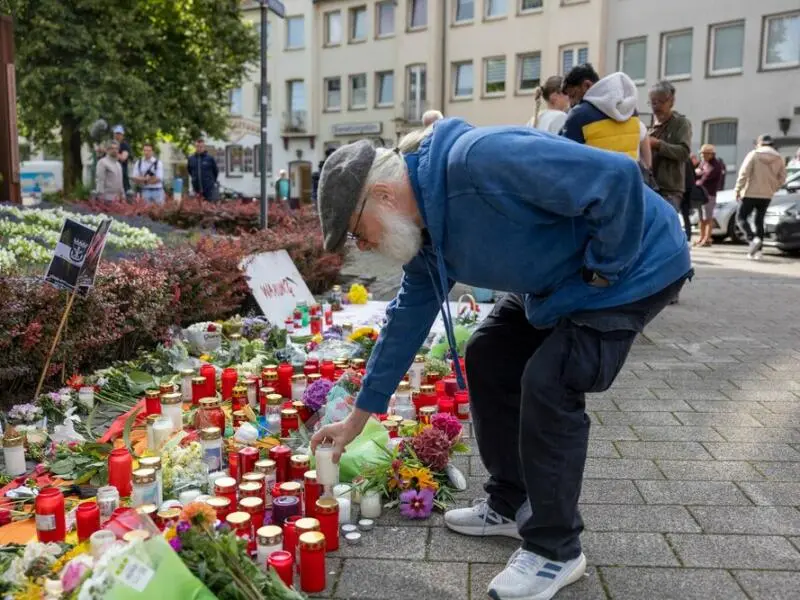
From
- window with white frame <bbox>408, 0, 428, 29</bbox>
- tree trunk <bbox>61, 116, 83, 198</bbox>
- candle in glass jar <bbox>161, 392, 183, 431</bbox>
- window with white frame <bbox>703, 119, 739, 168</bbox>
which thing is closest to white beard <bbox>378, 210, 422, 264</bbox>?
candle in glass jar <bbox>161, 392, 183, 431</bbox>

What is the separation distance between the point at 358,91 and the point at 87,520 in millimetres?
36800

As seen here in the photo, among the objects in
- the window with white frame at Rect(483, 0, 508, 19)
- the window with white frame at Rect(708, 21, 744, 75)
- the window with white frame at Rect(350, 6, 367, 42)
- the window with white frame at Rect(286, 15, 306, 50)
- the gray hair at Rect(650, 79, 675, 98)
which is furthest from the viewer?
the window with white frame at Rect(286, 15, 306, 50)

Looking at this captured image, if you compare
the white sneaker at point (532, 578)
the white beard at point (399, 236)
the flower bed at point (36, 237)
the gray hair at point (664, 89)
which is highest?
the gray hair at point (664, 89)

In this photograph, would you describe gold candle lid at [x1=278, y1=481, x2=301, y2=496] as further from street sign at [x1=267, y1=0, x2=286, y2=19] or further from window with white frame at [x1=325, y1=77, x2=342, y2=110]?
window with white frame at [x1=325, y1=77, x2=342, y2=110]

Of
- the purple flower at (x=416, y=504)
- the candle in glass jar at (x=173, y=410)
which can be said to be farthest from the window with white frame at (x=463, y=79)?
the purple flower at (x=416, y=504)

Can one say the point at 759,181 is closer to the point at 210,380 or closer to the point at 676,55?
the point at 210,380

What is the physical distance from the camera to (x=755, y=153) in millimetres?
11867

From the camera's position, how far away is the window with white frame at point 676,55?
27562 millimetres

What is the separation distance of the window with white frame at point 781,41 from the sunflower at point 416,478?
26.1 metres

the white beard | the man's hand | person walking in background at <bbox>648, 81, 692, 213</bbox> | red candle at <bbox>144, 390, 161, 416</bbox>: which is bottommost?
red candle at <bbox>144, 390, 161, 416</bbox>

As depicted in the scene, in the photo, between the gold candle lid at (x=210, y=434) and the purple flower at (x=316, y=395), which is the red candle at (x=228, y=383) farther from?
the gold candle lid at (x=210, y=434)

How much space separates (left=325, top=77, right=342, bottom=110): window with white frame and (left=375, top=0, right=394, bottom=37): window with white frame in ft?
10.2

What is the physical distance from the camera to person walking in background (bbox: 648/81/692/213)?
6.35 meters

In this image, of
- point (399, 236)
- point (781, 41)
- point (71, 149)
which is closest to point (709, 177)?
point (399, 236)
